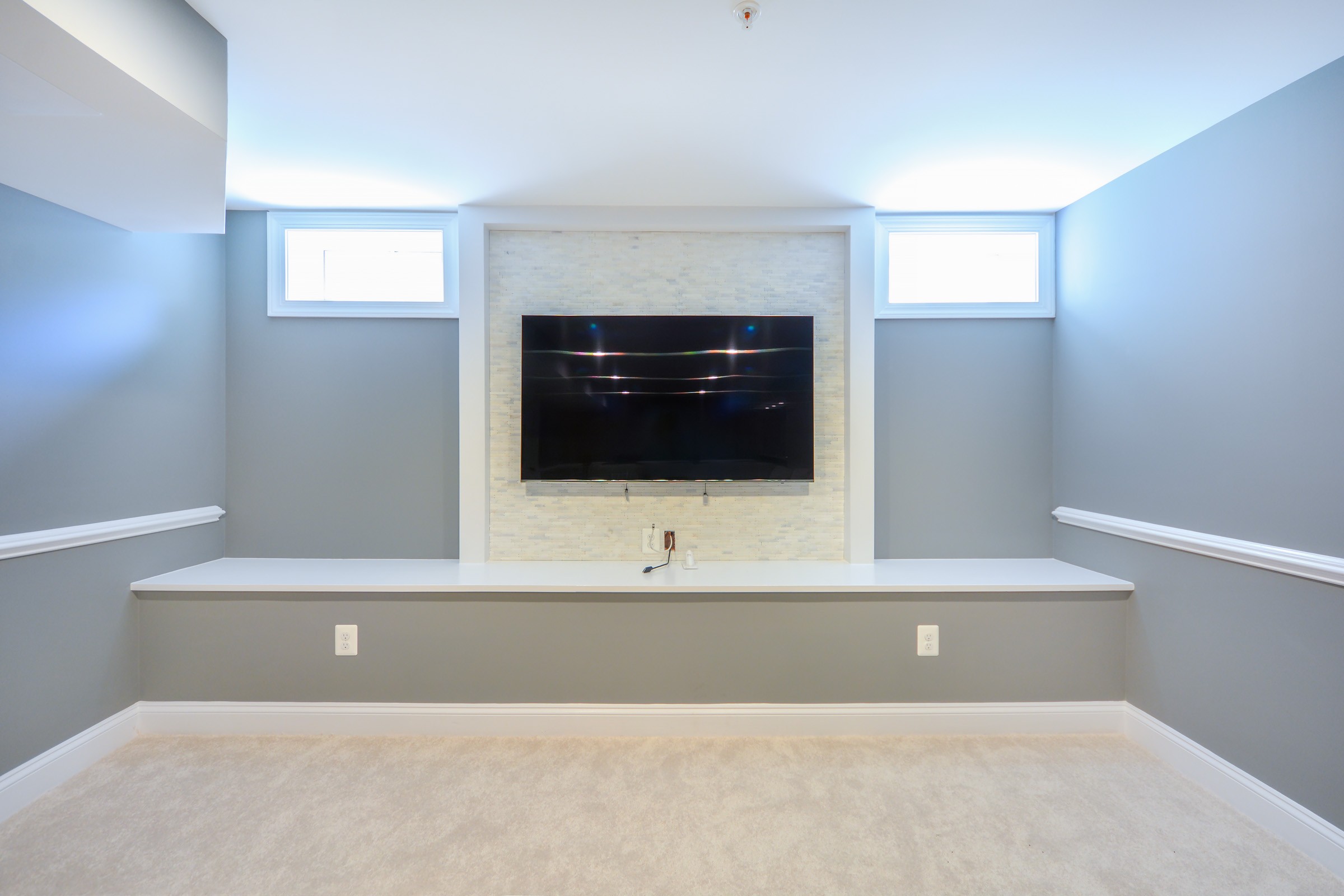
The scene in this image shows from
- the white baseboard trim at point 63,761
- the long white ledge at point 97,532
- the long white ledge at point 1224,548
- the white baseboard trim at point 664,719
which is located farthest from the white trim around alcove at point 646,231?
the white baseboard trim at point 63,761

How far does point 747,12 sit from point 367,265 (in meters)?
2.38

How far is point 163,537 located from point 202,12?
2188 millimetres

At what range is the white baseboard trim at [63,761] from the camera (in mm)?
1968

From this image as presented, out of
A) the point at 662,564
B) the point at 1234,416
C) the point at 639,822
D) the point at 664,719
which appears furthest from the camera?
the point at 662,564

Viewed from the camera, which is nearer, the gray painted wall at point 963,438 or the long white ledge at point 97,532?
the long white ledge at point 97,532

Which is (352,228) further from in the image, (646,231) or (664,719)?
(664,719)

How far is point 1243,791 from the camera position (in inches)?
79.5

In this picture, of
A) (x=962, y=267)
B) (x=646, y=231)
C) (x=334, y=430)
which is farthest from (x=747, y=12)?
(x=334, y=430)

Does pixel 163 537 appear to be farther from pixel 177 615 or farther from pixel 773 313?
pixel 773 313

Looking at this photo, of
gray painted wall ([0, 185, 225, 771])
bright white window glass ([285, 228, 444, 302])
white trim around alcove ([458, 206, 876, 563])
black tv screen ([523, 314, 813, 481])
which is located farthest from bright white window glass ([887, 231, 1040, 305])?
gray painted wall ([0, 185, 225, 771])

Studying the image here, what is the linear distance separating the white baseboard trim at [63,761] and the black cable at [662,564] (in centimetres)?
229

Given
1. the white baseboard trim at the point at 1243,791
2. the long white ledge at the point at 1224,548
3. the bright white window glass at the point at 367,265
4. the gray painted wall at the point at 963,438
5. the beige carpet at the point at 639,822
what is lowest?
the beige carpet at the point at 639,822

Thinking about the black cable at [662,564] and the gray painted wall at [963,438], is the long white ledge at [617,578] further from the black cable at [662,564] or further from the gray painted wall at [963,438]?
the gray painted wall at [963,438]

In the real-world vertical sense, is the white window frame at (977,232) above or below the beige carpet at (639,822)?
above
